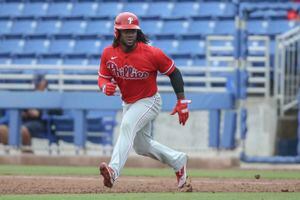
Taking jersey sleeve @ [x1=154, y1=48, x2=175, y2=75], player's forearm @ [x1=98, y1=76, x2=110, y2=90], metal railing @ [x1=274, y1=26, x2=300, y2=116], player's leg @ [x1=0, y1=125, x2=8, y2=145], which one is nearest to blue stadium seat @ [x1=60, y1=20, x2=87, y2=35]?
player's leg @ [x1=0, y1=125, x2=8, y2=145]

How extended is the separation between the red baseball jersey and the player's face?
95mm

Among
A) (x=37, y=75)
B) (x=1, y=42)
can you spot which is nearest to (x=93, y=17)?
(x=1, y=42)

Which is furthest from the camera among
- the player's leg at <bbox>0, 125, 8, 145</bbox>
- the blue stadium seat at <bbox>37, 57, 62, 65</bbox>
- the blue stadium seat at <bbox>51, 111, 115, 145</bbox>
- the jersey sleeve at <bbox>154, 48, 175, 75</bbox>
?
the blue stadium seat at <bbox>37, 57, 62, 65</bbox>

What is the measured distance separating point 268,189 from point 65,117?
6.59 m

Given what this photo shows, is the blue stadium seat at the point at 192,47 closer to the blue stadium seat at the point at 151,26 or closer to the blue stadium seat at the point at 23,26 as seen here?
the blue stadium seat at the point at 151,26

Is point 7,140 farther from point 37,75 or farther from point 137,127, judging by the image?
point 137,127

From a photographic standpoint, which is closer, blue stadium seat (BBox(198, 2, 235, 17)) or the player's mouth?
the player's mouth

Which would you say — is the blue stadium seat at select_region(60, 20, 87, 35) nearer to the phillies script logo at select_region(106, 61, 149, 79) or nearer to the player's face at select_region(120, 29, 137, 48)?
the phillies script logo at select_region(106, 61, 149, 79)

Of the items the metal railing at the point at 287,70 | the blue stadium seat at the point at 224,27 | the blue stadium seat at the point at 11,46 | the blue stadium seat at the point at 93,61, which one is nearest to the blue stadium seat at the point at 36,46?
the blue stadium seat at the point at 11,46

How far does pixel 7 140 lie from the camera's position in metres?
14.5

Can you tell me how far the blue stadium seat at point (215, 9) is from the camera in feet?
59.1

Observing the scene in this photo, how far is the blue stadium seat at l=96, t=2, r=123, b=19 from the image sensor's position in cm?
1909

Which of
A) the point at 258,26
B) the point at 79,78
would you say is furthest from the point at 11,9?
the point at 258,26

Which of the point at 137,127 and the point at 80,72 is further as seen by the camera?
the point at 80,72
